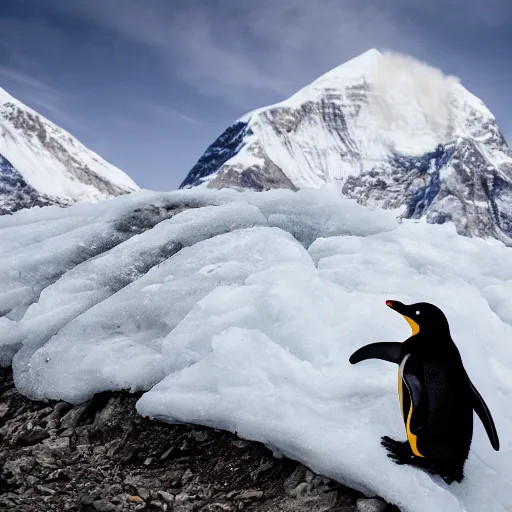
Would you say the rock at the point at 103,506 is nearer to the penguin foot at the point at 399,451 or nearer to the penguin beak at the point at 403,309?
the penguin foot at the point at 399,451

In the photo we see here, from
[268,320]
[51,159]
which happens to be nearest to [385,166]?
[51,159]

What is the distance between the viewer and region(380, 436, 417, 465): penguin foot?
272 centimetres

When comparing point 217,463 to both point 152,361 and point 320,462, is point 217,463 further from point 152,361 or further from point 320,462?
point 152,361

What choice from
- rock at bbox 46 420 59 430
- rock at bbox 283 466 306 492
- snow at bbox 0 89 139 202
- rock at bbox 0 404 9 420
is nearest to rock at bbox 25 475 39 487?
rock at bbox 46 420 59 430

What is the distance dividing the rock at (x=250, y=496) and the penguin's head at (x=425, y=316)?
1.25 m

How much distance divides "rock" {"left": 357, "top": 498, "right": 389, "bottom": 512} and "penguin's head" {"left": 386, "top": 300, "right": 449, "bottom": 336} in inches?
35.7

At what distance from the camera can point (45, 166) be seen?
164 m

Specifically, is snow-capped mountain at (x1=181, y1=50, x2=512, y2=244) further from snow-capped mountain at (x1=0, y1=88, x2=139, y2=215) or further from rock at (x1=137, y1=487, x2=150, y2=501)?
rock at (x1=137, y1=487, x2=150, y2=501)

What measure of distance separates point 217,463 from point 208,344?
905mm

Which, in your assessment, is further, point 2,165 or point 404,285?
point 2,165

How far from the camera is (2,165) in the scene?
146 metres

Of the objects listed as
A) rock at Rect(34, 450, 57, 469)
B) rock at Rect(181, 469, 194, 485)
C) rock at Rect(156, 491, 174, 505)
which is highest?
rock at Rect(181, 469, 194, 485)

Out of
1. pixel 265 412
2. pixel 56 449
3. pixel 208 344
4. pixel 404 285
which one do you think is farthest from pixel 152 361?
pixel 404 285

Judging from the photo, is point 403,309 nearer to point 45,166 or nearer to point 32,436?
point 32,436
